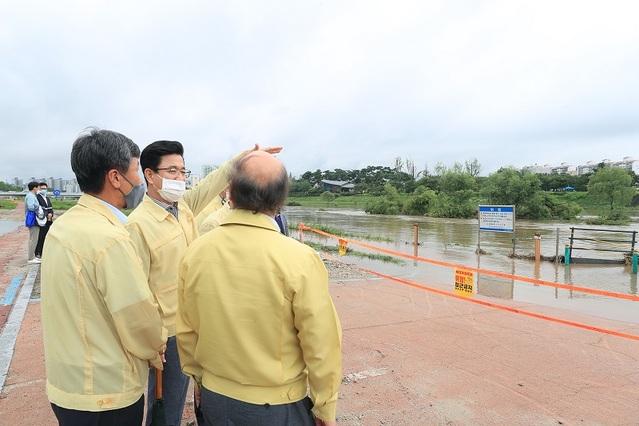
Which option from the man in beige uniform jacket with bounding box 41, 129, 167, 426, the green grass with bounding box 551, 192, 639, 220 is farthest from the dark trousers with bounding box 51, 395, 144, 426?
the green grass with bounding box 551, 192, 639, 220

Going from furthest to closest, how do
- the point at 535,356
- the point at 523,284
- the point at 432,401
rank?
the point at 523,284, the point at 535,356, the point at 432,401

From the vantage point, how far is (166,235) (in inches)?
86.0

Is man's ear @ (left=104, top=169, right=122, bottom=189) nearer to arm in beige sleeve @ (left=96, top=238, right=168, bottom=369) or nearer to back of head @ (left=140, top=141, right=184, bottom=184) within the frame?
arm in beige sleeve @ (left=96, top=238, right=168, bottom=369)

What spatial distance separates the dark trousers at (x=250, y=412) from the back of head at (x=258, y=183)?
2.34ft

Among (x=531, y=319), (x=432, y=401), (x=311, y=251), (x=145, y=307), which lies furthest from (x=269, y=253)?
(x=531, y=319)

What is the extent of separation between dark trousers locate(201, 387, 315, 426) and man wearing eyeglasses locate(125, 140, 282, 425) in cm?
74

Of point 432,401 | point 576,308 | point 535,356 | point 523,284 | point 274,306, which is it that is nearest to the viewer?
point 274,306

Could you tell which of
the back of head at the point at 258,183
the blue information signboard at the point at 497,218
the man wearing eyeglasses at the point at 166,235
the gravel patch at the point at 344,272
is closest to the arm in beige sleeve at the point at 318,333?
the back of head at the point at 258,183

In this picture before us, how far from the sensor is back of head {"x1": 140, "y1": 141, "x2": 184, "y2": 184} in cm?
236

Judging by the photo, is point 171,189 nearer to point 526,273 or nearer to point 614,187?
point 526,273

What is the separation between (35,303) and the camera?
5.40m

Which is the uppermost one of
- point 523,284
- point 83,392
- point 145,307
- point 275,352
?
point 145,307

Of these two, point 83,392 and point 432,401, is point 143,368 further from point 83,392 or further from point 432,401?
point 432,401

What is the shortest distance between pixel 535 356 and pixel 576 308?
3.30 meters
